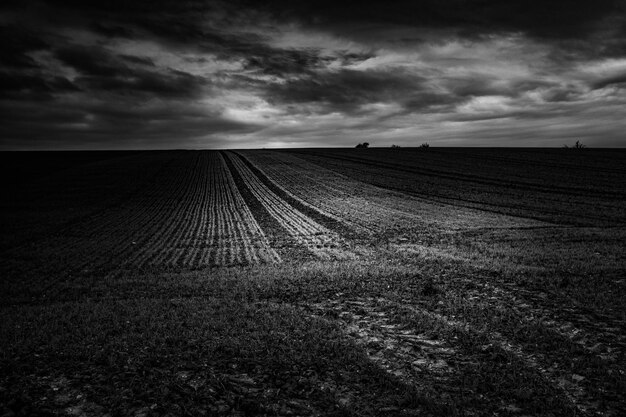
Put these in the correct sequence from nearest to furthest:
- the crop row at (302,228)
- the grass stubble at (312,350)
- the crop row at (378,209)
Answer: the grass stubble at (312,350), the crop row at (302,228), the crop row at (378,209)

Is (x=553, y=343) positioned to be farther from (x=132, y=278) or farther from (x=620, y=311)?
(x=132, y=278)

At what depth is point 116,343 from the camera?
8336mm

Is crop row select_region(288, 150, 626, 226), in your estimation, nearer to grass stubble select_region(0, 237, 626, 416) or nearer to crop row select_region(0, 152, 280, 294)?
grass stubble select_region(0, 237, 626, 416)

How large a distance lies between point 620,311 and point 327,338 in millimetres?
7301

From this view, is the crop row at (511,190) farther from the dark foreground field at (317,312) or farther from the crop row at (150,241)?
the crop row at (150,241)

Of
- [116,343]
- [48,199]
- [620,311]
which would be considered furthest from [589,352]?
[48,199]

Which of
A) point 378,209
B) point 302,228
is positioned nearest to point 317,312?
point 302,228

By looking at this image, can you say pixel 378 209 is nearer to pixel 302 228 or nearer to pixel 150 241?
pixel 302 228

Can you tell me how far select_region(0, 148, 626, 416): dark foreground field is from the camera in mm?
6449

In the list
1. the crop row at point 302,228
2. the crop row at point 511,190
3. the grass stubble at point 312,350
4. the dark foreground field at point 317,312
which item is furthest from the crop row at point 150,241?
the crop row at point 511,190

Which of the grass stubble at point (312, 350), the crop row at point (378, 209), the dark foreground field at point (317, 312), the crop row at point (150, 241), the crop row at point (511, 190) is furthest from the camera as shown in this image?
the crop row at point (511, 190)

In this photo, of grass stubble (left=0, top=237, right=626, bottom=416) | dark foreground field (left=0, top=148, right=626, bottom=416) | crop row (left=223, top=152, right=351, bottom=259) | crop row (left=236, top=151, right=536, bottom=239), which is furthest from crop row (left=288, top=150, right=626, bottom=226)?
grass stubble (left=0, top=237, right=626, bottom=416)

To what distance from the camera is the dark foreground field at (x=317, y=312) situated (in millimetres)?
6449

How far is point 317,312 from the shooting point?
406 inches
